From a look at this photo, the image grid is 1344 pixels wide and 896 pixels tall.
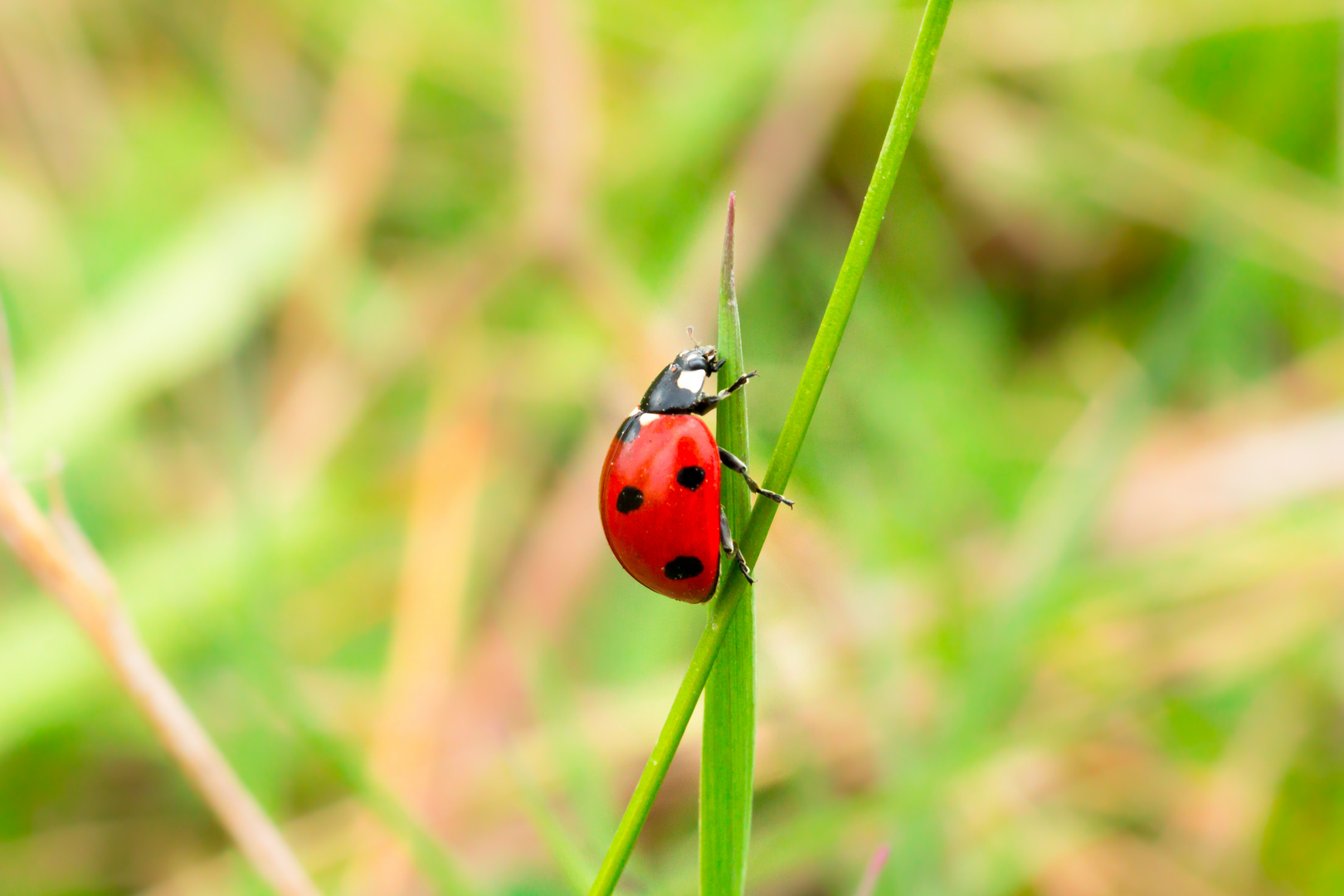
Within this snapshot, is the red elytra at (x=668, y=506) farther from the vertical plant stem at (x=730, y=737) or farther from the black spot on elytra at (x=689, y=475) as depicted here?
the vertical plant stem at (x=730, y=737)

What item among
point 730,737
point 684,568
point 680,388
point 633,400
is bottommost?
point 730,737

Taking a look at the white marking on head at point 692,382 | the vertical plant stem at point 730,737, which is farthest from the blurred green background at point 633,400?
the vertical plant stem at point 730,737

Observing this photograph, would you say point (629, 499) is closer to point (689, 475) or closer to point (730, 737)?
point (689, 475)

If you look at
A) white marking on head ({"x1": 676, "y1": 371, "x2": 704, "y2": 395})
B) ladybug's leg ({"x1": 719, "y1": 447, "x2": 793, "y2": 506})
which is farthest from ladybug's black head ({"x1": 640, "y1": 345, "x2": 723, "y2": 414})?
ladybug's leg ({"x1": 719, "y1": 447, "x2": 793, "y2": 506})

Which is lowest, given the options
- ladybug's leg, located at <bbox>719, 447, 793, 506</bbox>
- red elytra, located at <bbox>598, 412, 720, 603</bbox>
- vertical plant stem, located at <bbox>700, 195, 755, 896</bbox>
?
vertical plant stem, located at <bbox>700, 195, 755, 896</bbox>

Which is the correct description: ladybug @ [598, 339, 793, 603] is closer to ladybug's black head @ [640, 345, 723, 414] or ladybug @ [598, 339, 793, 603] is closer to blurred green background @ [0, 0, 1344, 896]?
ladybug's black head @ [640, 345, 723, 414]

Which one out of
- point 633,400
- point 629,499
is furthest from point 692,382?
point 633,400
